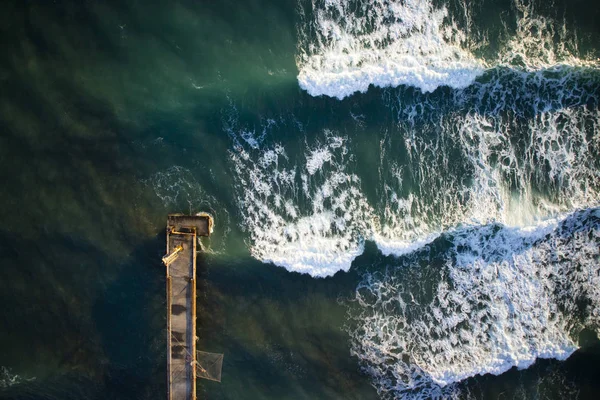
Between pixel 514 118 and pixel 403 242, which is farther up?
pixel 514 118

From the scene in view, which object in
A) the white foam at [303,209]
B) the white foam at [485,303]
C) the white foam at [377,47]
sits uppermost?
the white foam at [377,47]

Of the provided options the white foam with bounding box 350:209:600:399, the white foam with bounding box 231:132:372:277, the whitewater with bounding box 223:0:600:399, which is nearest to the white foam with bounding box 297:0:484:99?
the whitewater with bounding box 223:0:600:399

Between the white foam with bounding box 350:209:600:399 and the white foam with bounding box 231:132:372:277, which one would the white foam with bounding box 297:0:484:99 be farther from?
the white foam with bounding box 350:209:600:399

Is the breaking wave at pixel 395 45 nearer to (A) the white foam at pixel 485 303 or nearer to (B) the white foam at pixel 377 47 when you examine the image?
(B) the white foam at pixel 377 47

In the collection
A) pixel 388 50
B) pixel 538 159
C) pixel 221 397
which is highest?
pixel 388 50

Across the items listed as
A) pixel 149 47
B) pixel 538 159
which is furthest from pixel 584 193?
pixel 149 47

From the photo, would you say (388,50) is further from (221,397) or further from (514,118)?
(221,397)

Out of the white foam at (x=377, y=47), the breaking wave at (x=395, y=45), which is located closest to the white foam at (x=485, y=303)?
the breaking wave at (x=395, y=45)

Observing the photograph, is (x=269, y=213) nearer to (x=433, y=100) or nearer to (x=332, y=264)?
(x=332, y=264)
